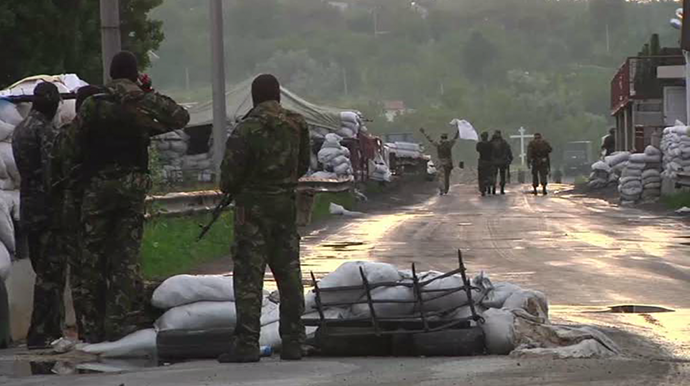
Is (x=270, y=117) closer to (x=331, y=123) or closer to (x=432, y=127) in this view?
(x=331, y=123)

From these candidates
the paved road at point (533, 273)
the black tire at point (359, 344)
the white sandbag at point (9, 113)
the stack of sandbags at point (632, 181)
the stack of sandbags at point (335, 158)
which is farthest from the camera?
the stack of sandbags at point (335, 158)

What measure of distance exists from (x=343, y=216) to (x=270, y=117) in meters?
21.3

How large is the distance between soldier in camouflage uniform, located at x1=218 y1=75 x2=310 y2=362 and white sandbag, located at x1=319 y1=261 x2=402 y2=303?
500 millimetres

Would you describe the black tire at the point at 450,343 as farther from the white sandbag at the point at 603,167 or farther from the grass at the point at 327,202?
the white sandbag at the point at 603,167

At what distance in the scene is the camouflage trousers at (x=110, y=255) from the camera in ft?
31.9

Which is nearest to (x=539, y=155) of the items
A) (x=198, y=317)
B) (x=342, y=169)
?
(x=342, y=169)

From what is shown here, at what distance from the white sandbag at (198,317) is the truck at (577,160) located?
92.8 metres

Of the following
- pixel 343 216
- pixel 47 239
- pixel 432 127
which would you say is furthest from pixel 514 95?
pixel 47 239

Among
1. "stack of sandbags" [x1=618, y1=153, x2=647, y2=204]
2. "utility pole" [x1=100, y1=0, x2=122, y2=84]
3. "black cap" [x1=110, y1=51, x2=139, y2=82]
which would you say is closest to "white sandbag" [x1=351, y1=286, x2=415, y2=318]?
"black cap" [x1=110, y1=51, x2=139, y2=82]

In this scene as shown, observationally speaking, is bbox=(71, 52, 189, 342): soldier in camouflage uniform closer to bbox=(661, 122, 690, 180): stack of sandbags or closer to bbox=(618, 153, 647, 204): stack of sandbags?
bbox=(661, 122, 690, 180): stack of sandbags

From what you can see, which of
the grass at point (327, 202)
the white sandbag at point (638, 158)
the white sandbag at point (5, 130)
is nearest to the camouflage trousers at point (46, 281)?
the white sandbag at point (5, 130)

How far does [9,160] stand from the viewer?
36.7 feet

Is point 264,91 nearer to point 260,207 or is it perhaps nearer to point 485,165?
point 260,207

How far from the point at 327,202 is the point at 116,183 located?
75.7 feet
